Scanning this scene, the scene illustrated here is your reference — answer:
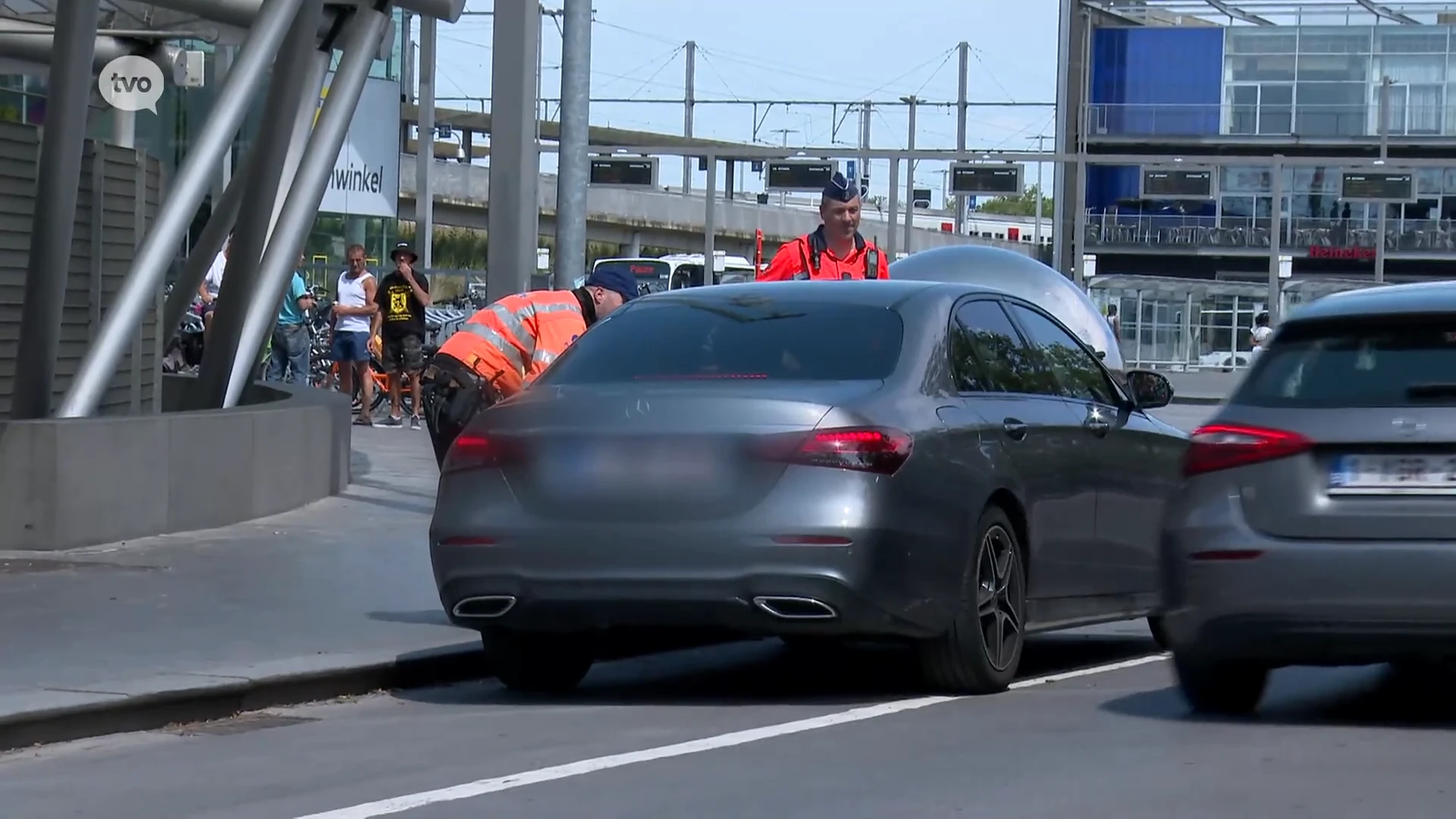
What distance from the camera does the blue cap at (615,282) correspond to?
1016 cm

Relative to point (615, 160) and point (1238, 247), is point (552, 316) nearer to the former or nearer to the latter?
point (615, 160)

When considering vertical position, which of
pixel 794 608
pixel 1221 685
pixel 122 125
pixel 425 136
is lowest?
pixel 1221 685

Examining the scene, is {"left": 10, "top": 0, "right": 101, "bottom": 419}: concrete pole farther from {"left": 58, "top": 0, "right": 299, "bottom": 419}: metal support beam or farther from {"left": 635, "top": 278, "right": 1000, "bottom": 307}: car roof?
{"left": 635, "top": 278, "right": 1000, "bottom": 307}: car roof

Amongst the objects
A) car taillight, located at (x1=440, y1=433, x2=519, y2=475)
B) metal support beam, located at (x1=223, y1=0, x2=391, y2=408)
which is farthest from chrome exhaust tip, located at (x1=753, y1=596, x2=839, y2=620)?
metal support beam, located at (x1=223, y1=0, x2=391, y2=408)

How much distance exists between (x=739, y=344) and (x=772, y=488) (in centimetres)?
84

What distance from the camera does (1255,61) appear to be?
8038cm

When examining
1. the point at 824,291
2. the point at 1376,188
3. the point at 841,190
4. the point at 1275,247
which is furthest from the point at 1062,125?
the point at 824,291

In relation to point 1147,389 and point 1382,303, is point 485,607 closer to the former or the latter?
point 1382,303

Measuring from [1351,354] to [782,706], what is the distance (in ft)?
7.56

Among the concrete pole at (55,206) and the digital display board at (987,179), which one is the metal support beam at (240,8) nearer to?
the concrete pole at (55,206)

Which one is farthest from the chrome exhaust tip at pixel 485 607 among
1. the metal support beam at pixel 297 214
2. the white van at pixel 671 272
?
the white van at pixel 671 272

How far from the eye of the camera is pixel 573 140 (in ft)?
48.3

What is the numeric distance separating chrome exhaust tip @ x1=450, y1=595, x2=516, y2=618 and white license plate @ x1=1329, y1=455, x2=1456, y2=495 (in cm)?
278

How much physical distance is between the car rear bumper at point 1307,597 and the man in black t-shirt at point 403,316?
1695 cm
